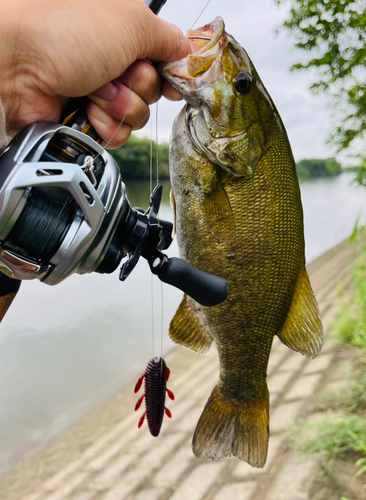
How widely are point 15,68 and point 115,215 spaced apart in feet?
1.76

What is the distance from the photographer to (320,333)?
1344 millimetres

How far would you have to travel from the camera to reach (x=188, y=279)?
89cm

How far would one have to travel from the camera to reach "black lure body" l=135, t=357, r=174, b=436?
142cm

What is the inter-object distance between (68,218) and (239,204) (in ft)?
2.05

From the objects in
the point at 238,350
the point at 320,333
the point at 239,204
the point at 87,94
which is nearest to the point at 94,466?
the point at 238,350

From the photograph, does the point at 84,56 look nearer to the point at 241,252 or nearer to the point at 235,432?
the point at 241,252

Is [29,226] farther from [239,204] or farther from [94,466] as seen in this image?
[94,466]

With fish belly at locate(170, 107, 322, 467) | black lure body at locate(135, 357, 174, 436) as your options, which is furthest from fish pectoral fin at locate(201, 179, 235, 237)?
black lure body at locate(135, 357, 174, 436)

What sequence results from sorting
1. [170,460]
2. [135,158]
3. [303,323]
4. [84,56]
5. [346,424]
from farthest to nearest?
1. [135,158]
2. [170,460]
3. [346,424]
4. [303,323]
5. [84,56]

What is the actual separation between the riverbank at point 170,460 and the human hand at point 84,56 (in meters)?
2.44

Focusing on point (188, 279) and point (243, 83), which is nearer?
point (188, 279)

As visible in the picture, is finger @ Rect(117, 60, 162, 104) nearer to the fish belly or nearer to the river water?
Result: the fish belly

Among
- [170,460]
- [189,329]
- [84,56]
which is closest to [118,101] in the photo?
[84,56]

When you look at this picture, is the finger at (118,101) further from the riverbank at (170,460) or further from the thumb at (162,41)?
the riverbank at (170,460)
